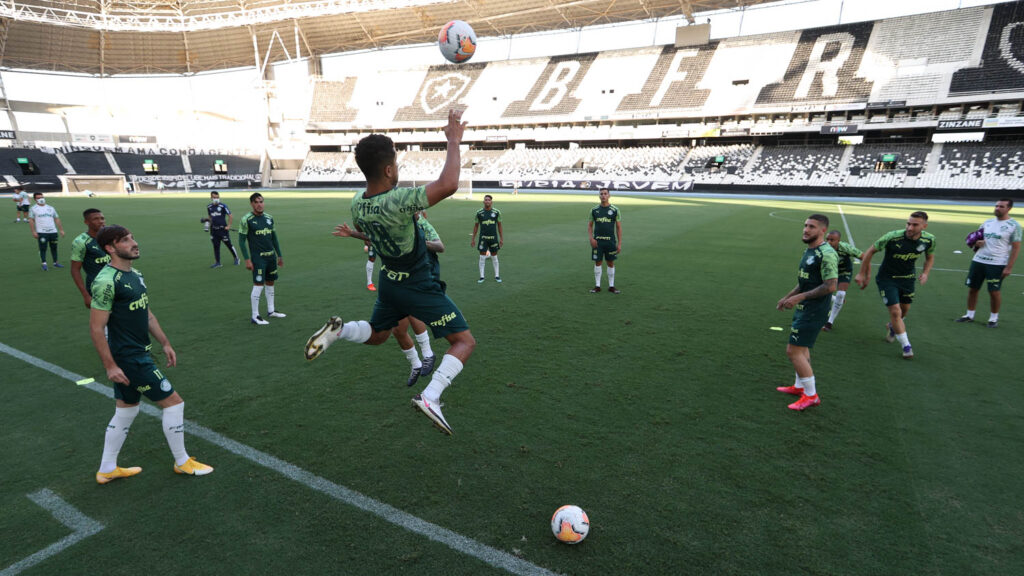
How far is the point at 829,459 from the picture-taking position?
4426 millimetres

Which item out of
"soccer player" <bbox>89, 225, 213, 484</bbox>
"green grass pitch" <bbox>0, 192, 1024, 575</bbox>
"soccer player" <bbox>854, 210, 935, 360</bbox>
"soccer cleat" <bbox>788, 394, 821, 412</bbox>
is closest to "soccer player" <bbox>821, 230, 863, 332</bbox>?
"soccer player" <bbox>854, 210, 935, 360</bbox>

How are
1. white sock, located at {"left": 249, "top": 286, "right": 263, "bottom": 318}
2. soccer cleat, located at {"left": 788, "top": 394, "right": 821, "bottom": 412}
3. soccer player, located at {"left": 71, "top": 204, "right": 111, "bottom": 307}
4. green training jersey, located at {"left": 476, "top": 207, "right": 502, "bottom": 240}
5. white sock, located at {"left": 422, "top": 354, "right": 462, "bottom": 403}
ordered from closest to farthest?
white sock, located at {"left": 422, "top": 354, "right": 462, "bottom": 403}
soccer cleat, located at {"left": 788, "top": 394, "right": 821, "bottom": 412}
soccer player, located at {"left": 71, "top": 204, "right": 111, "bottom": 307}
white sock, located at {"left": 249, "top": 286, "right": 263, "bottom": 318}
green training jersey, located at {"left": 476, "top": 207, "right": 502, "bottom": 240}

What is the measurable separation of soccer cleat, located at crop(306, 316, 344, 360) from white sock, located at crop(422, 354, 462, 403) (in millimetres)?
988

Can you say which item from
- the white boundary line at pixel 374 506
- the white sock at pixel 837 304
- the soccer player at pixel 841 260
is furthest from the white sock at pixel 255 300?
the white sock at pixel 837 304

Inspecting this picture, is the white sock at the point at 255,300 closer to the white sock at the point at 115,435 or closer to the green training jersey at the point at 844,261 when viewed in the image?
the white sock at the point at 115,435

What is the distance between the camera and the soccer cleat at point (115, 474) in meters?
4.02

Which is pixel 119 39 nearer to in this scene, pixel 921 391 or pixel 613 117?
pixel 613 117

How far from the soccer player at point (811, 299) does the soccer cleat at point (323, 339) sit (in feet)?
14.5

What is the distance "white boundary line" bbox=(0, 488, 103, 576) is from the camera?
321cm

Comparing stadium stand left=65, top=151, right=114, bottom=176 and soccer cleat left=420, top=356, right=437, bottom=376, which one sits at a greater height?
stadium stand left=65, top=151, right=114, bottom=176

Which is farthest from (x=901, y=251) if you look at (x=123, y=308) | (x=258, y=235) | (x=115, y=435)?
(x=258, y=235)

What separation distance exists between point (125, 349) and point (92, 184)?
61252 mm

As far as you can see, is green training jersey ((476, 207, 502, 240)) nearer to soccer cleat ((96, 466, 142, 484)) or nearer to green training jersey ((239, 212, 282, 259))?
green training jersey ((239, 212, 282, 259))

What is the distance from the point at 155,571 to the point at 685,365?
19.4ft
